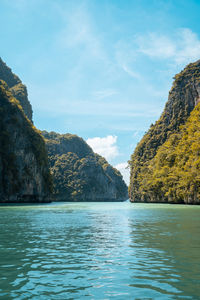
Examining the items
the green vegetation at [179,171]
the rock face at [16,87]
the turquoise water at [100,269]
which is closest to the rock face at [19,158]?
the green vegetation at [179,171]

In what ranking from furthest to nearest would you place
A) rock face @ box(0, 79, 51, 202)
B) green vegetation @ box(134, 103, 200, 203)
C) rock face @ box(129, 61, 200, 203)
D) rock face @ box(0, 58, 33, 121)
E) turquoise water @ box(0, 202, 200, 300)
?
rock face @ box(0, 58, 33, 121)
rock face @ box(0, 79, 51, 202)
rock face @ box(129, 61, 200, 203)
green vegetation @ box(134, 103, 200, 203)
turquoise water @ box(0, 202, 200, 300)

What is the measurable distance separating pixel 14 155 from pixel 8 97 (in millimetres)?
18214

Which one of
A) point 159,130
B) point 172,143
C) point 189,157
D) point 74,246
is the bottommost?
point 74,246

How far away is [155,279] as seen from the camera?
7117mm

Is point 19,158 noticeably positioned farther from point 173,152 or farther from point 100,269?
point 100,269

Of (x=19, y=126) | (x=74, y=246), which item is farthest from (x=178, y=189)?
(x=74, y=246)

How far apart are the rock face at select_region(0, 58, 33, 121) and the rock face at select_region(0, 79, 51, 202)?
3533cm

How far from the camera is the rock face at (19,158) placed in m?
74.4

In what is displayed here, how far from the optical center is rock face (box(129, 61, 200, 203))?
6288 cm

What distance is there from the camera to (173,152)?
252ft

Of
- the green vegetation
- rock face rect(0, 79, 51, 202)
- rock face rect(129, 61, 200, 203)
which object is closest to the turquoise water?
the green vegetation

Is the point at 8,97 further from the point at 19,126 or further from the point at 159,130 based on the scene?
the point at 159,130

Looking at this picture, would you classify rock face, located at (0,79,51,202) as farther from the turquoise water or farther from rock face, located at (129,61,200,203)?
the turquoise water

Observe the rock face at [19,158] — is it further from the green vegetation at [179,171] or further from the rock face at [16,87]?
the rock face at [16,87]
